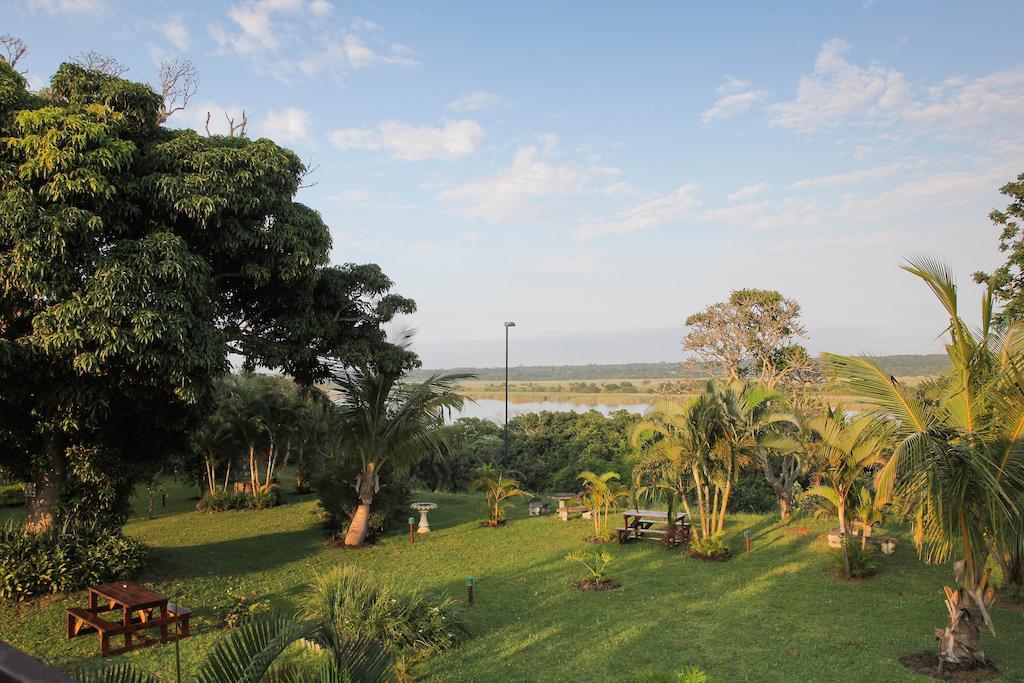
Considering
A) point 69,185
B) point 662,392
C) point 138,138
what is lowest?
point 662,392

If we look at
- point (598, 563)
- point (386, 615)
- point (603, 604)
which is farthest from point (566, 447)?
point (386, 615)

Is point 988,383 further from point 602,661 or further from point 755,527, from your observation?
point 755,527

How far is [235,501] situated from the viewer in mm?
19000

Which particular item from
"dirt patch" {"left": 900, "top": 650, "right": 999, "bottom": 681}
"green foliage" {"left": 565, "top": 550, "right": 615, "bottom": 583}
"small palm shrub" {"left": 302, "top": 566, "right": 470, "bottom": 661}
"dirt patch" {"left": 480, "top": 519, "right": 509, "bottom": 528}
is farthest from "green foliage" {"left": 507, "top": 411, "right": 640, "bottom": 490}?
"dirt patch" {"left": 900, "top": 650, "right": 999, "bottom": 681}

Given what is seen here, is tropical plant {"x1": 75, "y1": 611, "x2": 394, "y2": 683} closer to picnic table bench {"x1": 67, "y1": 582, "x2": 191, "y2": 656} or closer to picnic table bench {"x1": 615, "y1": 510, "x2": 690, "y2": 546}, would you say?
picnic table bench {"x1": 67, "y1": 582, "x2": 191, "y2": 656}

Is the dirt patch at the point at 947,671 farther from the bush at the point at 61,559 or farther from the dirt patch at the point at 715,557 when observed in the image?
the bush at the point at 61,559

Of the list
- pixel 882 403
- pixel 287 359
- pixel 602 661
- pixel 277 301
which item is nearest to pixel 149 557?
pixel 287 359

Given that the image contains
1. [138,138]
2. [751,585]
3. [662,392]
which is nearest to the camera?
[138,138]

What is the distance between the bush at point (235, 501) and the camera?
18.9 metres

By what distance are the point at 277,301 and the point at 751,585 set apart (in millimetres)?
9265

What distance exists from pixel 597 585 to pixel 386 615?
431 cm

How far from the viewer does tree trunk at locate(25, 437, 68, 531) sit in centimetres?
1038

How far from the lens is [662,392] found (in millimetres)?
26297

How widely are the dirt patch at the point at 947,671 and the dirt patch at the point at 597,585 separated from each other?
14.6 ft
